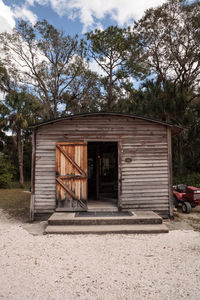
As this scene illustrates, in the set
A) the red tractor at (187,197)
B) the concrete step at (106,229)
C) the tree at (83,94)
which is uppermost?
the tree at (83,94)

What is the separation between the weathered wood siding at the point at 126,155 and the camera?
658 centimetres

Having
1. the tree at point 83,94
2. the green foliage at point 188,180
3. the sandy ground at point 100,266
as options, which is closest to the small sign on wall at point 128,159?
the sandy ground at point 100,266

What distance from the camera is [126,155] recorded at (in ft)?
22.1

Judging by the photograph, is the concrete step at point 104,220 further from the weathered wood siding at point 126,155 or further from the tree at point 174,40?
the tree at point 174,40

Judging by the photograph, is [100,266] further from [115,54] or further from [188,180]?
[115,54]

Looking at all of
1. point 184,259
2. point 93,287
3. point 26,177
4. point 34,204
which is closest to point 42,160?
point 34,204

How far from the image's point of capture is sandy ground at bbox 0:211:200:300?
9.66ft

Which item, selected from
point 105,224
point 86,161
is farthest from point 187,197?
point 86,161

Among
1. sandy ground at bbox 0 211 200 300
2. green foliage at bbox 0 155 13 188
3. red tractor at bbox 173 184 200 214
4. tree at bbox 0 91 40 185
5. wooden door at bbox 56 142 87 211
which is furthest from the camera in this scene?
green foliage at bbox 0 155 13 188

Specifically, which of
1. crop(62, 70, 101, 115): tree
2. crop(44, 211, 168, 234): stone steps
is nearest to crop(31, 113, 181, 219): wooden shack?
crop(44, 211, 168, 234): stone steps

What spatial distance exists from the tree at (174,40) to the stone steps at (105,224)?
1315 cm

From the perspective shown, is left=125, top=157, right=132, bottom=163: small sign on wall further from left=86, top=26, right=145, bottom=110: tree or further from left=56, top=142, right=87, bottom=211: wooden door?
left=86, top=26, right=145, bottom=110: tree

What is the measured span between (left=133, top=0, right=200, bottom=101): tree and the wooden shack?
1120 centimetres

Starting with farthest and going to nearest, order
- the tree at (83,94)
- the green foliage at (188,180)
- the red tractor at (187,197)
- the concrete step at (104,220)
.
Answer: the tree at (83,94), the green foliage at (188,180), the red tractor at (187,197), the concrete step at (104,220)
